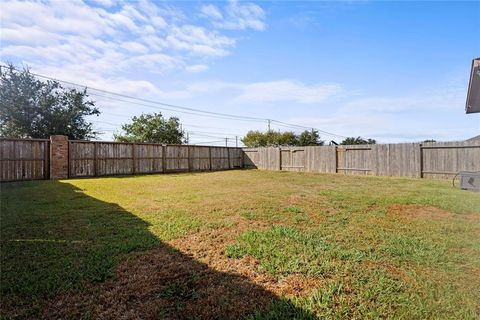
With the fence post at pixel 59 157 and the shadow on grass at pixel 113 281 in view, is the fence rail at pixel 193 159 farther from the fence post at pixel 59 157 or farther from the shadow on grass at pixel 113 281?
the shadow on grass at pixel 113 281

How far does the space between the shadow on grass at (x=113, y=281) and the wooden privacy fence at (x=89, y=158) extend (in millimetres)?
8740

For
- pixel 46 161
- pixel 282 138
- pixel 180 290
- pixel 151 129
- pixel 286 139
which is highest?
pixel 151 129

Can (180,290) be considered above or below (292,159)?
below

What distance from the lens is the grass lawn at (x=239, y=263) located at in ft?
6.62

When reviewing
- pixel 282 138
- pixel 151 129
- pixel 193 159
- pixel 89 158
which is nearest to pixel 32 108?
pixel 89 158

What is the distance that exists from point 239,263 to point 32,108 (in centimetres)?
1855

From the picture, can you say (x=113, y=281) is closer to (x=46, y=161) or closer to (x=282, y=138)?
(x=46, y=161)

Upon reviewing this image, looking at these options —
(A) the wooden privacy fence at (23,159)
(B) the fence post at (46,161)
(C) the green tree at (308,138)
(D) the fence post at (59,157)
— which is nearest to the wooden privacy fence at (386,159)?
(D) the fence post at (59,157)

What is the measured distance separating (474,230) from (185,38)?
29.0ft

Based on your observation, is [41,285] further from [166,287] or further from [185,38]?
[185,38]

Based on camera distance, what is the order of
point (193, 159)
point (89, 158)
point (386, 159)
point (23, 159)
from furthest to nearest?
point (193, 159) → point (386, 159) → point (89, 158) → point (23, 159)

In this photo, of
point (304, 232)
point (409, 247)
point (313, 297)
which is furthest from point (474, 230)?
point (313, 297)

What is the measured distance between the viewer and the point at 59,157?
11516 millimetres

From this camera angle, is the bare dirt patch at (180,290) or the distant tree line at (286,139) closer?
the bare dirt patch at (180,290)
